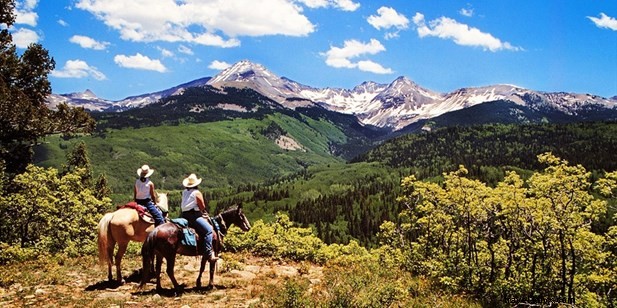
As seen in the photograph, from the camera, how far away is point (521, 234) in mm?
28781

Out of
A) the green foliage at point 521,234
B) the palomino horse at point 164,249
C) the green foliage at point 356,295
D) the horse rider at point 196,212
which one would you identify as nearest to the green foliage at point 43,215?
the palomino horse at point 164,249

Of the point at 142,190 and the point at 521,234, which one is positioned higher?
the point at 142,190

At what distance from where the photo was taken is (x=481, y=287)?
90.3 feet

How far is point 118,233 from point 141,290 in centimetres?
303

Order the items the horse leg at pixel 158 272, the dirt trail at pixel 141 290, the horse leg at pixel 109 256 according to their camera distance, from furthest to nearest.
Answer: the horse leg at pixel 109 256 → the horse leg at pixel 158 272 → the dirt trail at pixel 141 290

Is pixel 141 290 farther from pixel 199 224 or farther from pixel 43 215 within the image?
pixel 43 215

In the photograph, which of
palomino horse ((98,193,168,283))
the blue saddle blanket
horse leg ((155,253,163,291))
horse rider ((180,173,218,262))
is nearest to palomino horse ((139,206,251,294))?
horse leg ((155,253,163,291))

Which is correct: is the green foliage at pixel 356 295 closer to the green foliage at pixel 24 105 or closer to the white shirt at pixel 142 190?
the white shirt at pixel 142 190

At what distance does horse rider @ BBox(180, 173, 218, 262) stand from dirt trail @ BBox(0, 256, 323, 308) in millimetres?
1924

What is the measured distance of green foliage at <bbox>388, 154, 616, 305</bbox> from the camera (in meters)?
22.7

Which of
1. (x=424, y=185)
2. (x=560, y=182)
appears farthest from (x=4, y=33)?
(x=560, y=182)

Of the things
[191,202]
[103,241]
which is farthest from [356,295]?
[103,241]

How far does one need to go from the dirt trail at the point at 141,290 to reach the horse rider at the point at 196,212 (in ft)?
6.31

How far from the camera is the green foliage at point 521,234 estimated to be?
2273 cm
